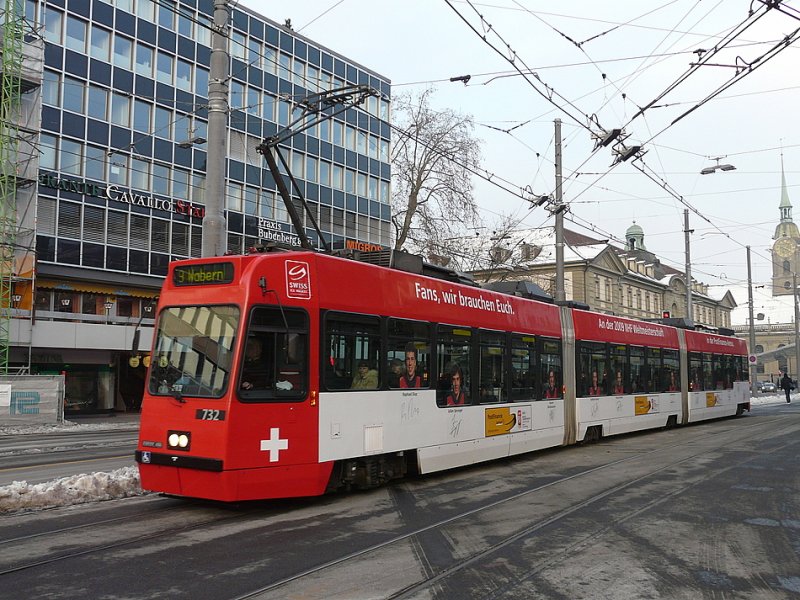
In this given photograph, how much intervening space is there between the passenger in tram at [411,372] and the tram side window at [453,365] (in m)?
0.55

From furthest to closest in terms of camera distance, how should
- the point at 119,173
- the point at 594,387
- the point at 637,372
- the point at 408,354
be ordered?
1. the point at 119,173
2. the point at 637,372
3. the point at 594,387
4. the point at 408,354

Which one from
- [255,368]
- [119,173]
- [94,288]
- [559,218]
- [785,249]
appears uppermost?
[785,249]

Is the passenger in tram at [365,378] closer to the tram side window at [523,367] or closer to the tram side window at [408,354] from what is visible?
the tram side window at [408,354]

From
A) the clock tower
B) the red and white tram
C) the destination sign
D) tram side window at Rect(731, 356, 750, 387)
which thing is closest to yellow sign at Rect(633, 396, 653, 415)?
the red and white tram

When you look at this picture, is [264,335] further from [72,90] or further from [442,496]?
[72,90]

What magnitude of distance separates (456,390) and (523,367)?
2483 mm

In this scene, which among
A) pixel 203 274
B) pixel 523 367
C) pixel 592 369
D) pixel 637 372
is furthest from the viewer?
pixel 637 372

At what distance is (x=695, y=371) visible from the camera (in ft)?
72.5

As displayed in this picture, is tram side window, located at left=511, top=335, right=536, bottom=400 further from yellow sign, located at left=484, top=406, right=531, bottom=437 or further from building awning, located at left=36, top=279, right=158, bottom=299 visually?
building awning, located at left=36, top=279, right=158, bottom=299

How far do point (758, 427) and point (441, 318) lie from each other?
1520cm

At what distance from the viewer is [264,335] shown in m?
8.02

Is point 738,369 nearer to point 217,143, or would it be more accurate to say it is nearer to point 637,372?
point 637,372

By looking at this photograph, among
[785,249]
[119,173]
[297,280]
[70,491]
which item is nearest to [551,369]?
[297,280]

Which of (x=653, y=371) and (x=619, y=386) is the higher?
(x=653, y=371)
